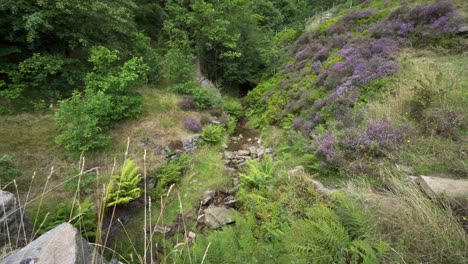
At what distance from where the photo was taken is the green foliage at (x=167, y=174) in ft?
23.7

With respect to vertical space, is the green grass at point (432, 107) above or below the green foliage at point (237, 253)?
above

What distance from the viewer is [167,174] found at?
7672 mm

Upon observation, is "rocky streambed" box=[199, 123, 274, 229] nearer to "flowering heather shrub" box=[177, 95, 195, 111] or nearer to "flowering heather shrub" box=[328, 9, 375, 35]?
"flowering heather shrub" box=[177, 95, 195, 111]

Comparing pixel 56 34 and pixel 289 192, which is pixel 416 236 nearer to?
pixel 289 192

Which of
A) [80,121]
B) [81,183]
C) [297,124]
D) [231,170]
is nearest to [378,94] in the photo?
[297,124]

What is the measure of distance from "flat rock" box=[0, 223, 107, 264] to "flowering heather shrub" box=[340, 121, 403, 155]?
17.0ft

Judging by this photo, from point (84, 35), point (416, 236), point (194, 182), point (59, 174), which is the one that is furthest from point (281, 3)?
point (416, 236)

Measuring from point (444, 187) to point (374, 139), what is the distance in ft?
7.25

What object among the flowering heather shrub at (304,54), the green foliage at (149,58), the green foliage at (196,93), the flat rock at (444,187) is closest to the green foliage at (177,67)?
the green foliage at (149,58)

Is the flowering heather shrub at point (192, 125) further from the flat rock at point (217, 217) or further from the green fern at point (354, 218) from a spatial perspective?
the green fern at point (354, 218)

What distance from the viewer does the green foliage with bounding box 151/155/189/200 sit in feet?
23.7

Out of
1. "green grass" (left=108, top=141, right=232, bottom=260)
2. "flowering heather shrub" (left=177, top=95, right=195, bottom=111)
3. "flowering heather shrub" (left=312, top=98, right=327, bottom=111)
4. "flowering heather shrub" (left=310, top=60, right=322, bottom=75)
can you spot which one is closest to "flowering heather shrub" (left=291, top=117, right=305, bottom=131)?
"flowering heather shrub" (left=312, top=98, right=327, bottom=111)

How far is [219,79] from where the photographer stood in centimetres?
1634

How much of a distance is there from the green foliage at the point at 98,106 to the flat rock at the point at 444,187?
25.7ft
